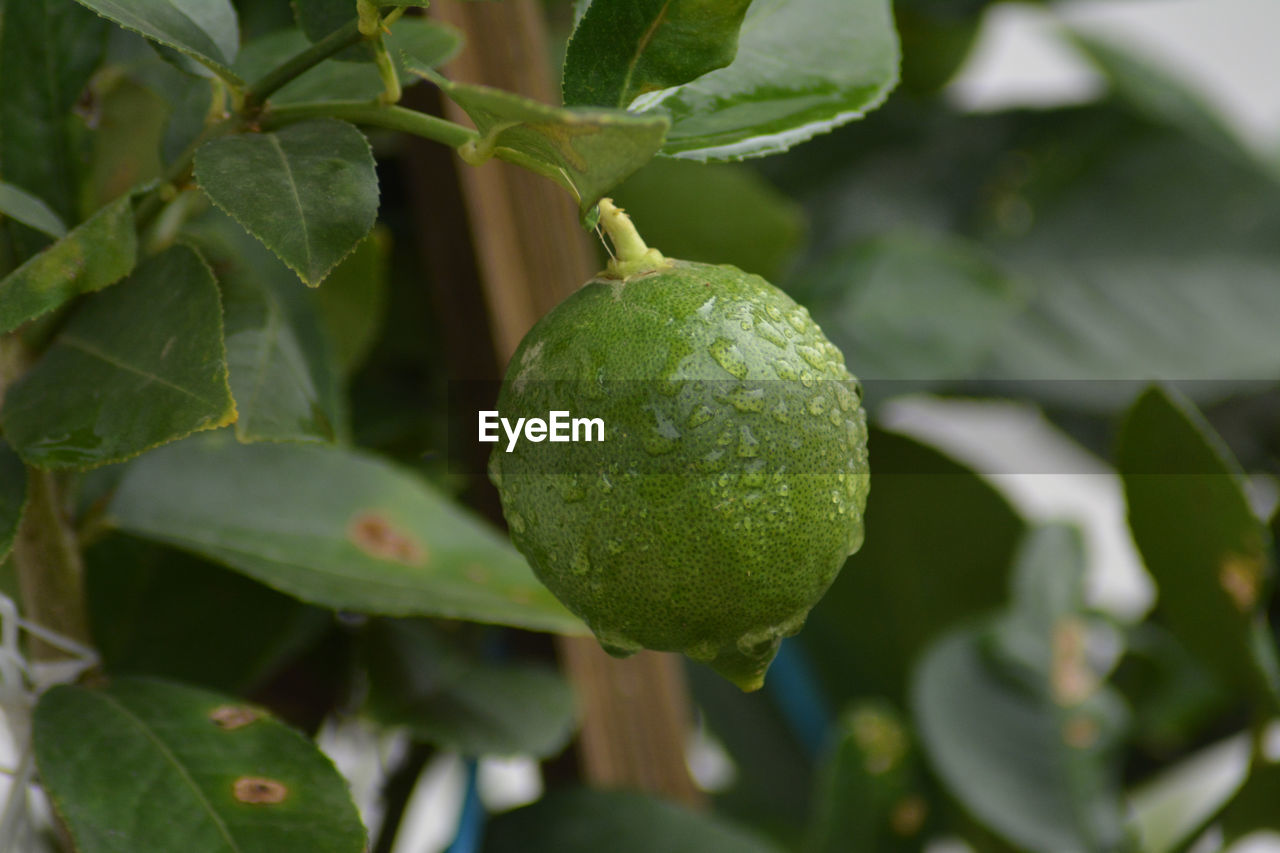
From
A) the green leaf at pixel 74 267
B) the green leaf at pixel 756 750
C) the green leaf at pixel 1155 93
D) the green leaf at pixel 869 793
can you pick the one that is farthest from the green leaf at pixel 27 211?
the green leaf at pixel 1155 93

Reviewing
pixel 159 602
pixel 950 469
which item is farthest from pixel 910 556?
pixel 159 602

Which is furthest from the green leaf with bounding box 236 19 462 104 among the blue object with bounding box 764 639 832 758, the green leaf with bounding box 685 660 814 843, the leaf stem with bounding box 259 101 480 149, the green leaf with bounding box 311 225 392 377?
the green leaf with bounding box 685 660 814 843

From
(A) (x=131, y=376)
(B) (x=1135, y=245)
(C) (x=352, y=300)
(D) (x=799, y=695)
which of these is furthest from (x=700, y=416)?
(B) (x=1135, y=245)

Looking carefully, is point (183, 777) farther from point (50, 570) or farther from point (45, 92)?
point (45, 92)

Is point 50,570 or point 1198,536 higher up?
point 50,570

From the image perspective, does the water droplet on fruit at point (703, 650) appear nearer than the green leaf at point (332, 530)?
Yes

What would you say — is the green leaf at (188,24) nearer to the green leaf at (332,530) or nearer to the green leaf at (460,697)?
the green leaf at (332,530)
